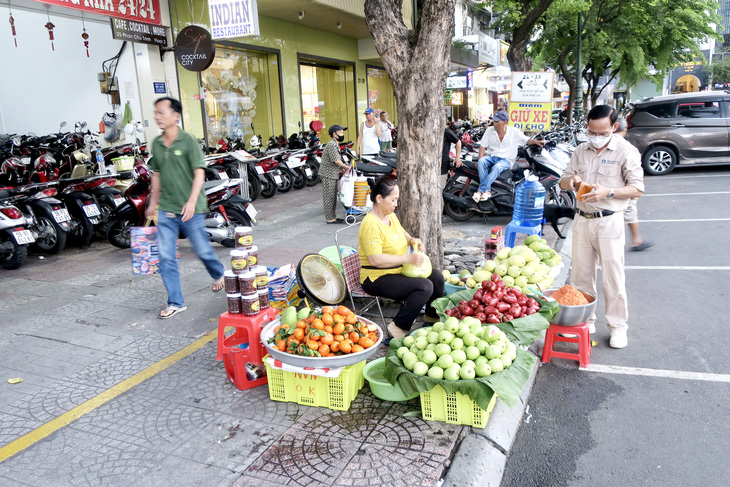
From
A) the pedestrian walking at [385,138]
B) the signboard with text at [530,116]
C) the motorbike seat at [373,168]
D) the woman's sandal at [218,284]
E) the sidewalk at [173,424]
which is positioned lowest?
the sidewalk at [173,424]

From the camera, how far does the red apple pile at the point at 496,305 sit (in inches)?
148

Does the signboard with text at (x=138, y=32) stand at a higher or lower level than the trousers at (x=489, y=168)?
higher

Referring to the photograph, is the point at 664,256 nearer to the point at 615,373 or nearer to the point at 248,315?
the point at 615,373

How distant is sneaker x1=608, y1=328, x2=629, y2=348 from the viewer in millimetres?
4328

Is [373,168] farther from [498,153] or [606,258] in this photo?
[606,258]

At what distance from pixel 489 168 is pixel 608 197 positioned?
4.62 meters

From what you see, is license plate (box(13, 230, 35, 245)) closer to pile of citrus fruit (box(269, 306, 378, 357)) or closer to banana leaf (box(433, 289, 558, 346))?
pile of citrus fruit (box(269, 306, 378, 357))

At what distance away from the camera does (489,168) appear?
869 cm

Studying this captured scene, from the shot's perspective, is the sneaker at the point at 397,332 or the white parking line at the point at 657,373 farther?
the sneaker at the point at 397,332

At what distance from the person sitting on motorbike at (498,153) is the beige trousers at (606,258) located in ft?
13.5

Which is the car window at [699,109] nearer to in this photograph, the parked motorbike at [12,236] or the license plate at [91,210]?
the license plate at [91,210]

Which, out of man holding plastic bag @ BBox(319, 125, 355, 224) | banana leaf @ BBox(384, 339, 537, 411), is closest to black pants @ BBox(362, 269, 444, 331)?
banana leaf @ BBox(384, 339, 537, 411)

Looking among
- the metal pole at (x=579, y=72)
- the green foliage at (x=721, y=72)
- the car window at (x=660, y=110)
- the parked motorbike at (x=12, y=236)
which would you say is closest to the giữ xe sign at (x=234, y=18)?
the parked motorbike at (x=12, y=236)

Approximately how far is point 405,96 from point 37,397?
377 cm
